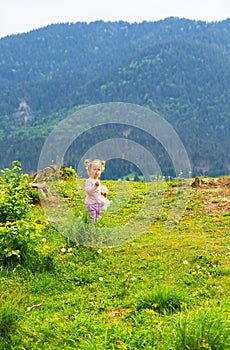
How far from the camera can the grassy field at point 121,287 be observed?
4.72 meters

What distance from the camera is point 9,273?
678 centimetres

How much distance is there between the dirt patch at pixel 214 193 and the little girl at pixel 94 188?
2.83 meters

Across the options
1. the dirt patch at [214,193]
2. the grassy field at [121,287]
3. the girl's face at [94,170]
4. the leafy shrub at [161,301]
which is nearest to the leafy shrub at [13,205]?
the grassy field at [121,287]

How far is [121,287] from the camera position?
6645mm

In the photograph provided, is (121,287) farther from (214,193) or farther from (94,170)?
(214,193)

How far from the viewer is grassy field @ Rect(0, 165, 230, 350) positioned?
472 cm

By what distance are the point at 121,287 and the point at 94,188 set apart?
391 cm

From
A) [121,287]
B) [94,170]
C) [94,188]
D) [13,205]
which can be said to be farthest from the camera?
[94,188]

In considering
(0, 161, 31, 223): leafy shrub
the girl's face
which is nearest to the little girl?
the girl's face

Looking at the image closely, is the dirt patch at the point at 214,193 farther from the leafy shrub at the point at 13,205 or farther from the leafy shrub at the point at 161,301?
the leafy shrub at the point at 161,301

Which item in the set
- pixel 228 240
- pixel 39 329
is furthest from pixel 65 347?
pixel 228 240

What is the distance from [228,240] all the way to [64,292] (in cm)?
375

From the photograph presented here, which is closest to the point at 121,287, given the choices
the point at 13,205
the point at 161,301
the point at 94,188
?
the point at 161,301

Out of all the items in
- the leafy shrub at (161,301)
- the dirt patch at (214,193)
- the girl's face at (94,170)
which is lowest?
the leafy shrub at (161,301)
